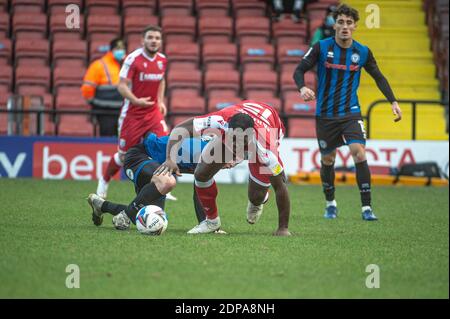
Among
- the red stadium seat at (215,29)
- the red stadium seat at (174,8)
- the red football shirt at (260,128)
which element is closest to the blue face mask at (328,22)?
the red stadium seat at (215,29)

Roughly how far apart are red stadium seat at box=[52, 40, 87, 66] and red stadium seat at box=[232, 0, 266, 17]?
2.94m

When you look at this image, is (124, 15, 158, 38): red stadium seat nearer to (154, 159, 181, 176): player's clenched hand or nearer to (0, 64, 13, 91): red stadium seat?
(0, 64, 13, 91): red stadium seat

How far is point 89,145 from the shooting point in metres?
15.5

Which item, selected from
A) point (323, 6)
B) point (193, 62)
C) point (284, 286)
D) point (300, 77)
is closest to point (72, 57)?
point (193, 62)

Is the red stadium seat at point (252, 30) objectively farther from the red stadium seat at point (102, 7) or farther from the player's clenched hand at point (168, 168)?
the player's clenched hand at point (168, 168)

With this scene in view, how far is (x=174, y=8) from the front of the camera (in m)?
18.7

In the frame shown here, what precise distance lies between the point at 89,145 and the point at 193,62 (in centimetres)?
310

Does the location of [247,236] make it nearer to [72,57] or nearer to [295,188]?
[295,188]

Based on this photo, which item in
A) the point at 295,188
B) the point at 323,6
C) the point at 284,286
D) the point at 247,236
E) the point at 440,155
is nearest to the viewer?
the point at 284,286

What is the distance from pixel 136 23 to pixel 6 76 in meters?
2.55

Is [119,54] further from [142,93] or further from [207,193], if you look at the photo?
[207,193]

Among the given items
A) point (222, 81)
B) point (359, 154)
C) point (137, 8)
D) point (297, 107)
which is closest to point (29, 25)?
point (137, 8)

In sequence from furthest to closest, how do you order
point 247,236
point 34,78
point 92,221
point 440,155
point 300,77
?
point 34,78 < point 440,155 < point 300,77 < point 92,221 < point 247,236

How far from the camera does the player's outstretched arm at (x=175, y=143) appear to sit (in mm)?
8359
